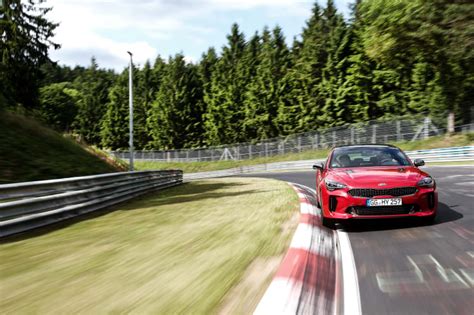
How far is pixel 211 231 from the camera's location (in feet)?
24.6

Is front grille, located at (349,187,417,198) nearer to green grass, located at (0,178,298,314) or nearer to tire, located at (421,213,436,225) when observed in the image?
tire, located at (421,213,436,225)

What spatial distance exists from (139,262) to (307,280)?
6.85ft

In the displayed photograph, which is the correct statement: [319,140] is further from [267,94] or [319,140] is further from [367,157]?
[367,157]

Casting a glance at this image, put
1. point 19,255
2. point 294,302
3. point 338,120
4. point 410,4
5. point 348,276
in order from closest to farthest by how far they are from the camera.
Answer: point 294,302 → point 348,276 → point 19,255 → point 410,4 → point 338,120

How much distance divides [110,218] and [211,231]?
3204mm

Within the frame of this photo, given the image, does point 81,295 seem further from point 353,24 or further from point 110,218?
point 353,24

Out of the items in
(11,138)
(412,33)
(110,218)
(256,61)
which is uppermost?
(256,61)

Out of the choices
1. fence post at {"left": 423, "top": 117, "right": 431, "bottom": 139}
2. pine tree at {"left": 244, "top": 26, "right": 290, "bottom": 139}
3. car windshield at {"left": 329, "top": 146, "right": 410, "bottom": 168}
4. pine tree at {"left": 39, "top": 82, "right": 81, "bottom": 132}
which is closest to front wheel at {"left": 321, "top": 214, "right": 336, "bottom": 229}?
car windshield at {"left": 329, "top": 146, "right": 410, "bottom": 168}

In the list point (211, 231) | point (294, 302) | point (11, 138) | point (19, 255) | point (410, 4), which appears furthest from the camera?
point (410, 4)

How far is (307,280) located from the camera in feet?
14.3

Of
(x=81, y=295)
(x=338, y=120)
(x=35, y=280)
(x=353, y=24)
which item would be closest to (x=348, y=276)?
(x=81, y=295)

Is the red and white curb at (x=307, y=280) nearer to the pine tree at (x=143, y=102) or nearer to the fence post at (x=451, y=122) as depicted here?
the fence post at (x=451, y=122)

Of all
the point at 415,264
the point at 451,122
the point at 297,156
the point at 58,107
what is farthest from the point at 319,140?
the point at 58,107

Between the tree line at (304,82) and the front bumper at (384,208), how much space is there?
79.0 feet
